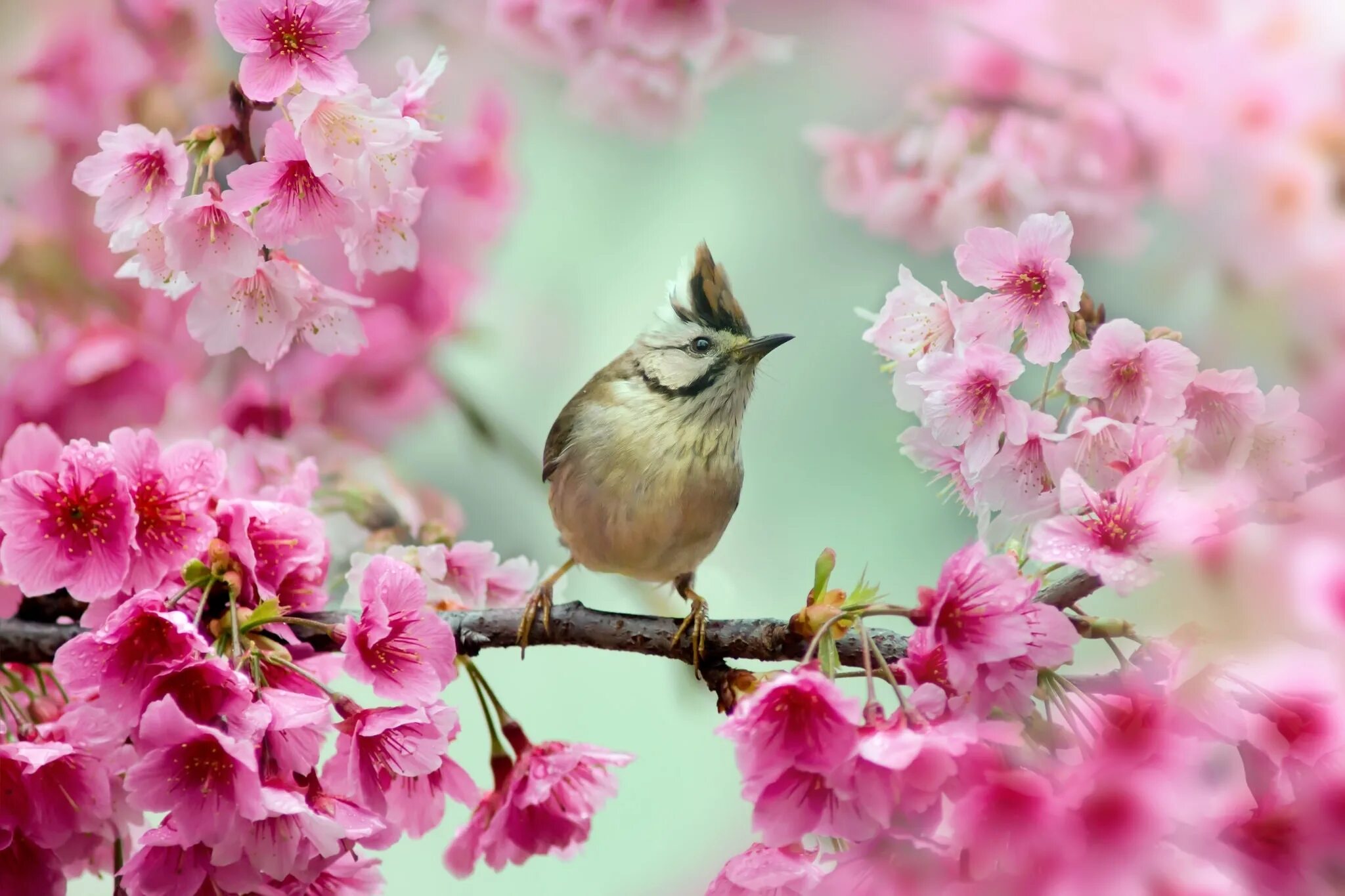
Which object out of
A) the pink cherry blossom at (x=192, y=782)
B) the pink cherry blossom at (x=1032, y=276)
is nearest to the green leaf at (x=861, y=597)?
the pink cherry blossom at (x=1032, y=276)

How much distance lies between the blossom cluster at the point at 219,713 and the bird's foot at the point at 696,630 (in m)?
0.06

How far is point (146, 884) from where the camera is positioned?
17.6 inches

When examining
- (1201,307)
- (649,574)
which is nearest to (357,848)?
(649,574)

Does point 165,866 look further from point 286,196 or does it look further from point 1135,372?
point 1135,372

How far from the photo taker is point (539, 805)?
521mm

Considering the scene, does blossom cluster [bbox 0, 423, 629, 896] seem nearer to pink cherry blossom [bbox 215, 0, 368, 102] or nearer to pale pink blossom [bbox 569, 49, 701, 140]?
pink cherry blossom [bbox 215, 0, 368, 102]

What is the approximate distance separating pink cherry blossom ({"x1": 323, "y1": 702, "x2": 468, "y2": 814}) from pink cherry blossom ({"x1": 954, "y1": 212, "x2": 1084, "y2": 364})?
0.28 m

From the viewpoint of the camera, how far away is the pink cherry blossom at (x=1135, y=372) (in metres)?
0.43

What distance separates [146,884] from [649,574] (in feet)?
0.90

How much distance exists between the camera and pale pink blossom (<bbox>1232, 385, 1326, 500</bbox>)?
1.44 feet

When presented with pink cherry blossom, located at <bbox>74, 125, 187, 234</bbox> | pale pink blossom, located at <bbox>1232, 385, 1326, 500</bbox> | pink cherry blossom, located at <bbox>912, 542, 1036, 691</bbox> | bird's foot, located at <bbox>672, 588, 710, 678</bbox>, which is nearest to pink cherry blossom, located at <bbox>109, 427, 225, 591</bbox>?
pink cherry blossom, located at <bbox>74, 125, 187, 234</bbox>

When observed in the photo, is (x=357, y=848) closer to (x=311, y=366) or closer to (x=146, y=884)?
(x=146, y=884)

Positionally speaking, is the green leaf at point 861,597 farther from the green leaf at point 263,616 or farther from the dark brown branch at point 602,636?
the green leaf at point 263,616

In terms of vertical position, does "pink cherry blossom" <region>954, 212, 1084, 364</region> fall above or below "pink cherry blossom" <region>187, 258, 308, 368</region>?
above
